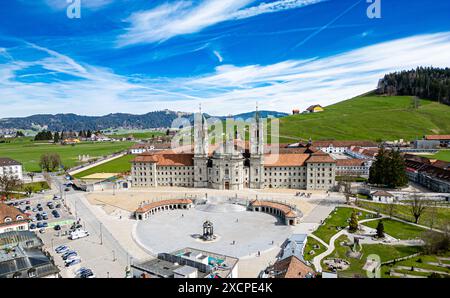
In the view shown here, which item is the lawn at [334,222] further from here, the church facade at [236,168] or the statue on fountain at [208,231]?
the church facade at [236,168]

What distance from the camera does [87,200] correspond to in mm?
76438

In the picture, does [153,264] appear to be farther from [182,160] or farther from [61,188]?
[61,188]

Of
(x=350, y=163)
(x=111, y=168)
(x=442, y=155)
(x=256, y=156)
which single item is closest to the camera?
(x=256, y=156)

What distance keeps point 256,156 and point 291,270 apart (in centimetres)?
5624

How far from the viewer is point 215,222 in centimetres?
6116

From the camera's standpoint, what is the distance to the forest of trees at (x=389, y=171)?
79.2 meters

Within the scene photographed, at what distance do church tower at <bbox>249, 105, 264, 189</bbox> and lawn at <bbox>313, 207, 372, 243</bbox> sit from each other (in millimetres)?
26485

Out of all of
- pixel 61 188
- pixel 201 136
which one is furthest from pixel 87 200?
pixel 201 136

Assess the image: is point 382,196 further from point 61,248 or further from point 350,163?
point 61,248

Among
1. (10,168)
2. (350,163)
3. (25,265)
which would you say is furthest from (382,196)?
(10,168)

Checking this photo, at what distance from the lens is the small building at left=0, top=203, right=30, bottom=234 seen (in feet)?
167

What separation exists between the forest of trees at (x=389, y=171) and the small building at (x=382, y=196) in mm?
9809

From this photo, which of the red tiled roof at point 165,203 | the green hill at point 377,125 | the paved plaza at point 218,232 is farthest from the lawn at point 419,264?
the green hill at point 377,125
